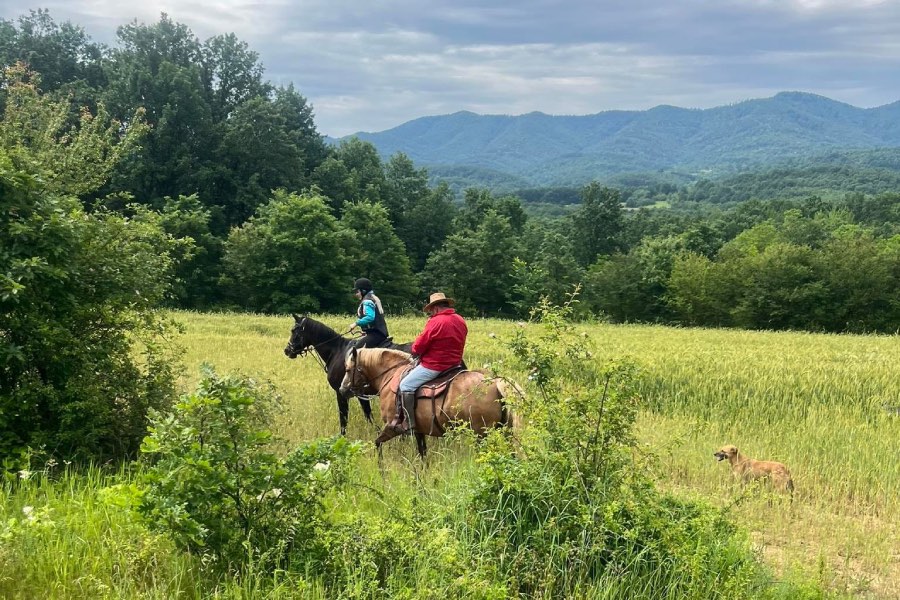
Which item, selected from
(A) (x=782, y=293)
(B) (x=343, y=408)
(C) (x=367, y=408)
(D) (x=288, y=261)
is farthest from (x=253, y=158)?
(B) (x=343, y=408)

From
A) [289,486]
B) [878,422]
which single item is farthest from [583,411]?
[878,422]

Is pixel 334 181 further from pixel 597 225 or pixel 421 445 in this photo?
pixel 421 445

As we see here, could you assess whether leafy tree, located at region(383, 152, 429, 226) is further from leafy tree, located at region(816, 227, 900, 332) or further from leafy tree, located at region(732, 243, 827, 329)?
leafy tree, located at region(816, 227, 900, 332)

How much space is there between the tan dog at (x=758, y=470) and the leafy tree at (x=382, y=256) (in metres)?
47.0

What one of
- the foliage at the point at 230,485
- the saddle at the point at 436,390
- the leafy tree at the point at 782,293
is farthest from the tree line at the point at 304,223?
the foliage at the point at 230,485

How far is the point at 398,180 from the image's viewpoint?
2876 inches

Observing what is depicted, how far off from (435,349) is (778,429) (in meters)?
6.17

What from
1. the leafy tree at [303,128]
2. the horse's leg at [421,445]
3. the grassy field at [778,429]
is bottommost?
the grassy field at [778,429]

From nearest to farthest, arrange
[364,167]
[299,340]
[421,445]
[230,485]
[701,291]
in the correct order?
[230,485] < [421,445] < [299,340] < [701,291] < [364,167]

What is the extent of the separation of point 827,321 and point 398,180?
47.3 meters

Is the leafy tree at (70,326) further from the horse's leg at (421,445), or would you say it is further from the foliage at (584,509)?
the foliage at (584,509)

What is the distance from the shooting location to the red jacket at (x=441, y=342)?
7652 millimetres

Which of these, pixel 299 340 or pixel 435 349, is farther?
pixel 299 340

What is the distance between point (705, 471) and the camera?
750 cm
